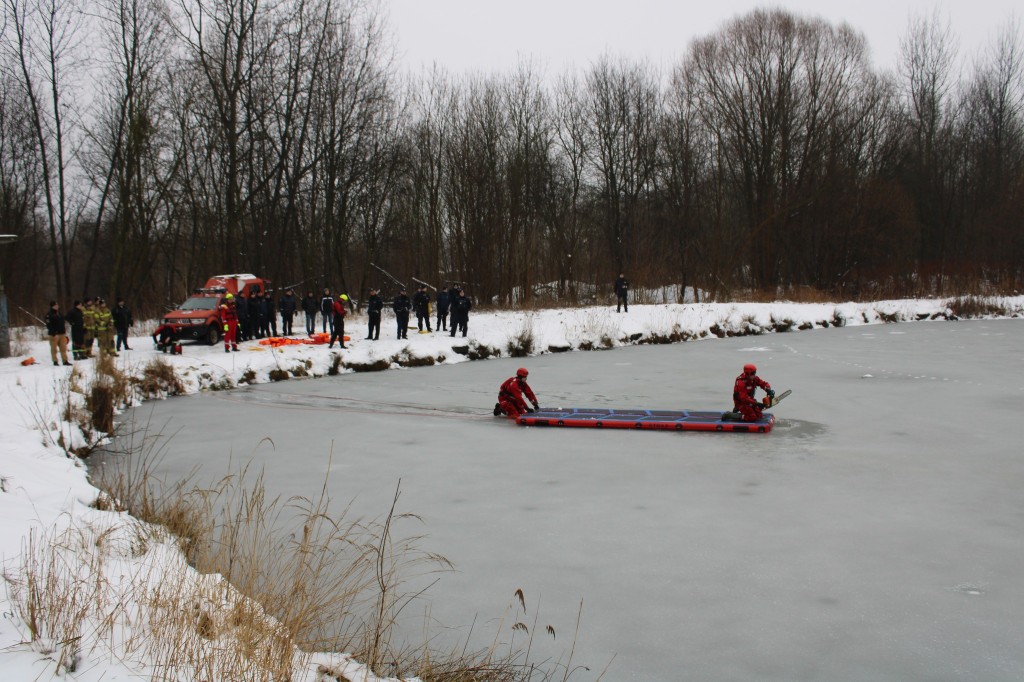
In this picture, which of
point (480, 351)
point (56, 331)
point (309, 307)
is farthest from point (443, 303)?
point (56, 331)

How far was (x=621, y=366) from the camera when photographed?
56.0 feet

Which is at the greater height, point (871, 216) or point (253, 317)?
point (871, 216)

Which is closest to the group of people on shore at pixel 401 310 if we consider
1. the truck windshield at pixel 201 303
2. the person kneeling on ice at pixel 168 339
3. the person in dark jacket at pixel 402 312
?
the person in dark jacket at pixel 402 312

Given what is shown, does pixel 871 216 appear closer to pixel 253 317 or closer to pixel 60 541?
pixel 253 317

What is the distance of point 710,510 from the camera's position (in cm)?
649

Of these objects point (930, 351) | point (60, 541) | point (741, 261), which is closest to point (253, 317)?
point (60, 541)

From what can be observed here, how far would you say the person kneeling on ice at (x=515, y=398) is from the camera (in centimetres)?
1080

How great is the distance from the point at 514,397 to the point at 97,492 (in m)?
5.93

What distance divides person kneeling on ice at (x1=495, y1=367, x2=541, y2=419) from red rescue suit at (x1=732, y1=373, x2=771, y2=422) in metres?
2.99

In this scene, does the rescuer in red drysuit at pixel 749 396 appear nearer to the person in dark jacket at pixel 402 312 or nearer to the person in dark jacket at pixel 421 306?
the person in dark jacket at pixel 402 312

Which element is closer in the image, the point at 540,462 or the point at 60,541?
the point at 60,541

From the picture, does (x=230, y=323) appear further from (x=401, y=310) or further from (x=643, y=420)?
(x=643, y=420)

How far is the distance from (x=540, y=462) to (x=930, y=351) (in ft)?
46.0

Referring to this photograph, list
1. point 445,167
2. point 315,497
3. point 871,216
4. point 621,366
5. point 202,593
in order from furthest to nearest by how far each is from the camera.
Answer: point 871,216 → point 445,167 → point 621,366 → point 315,497 → point 202,593
